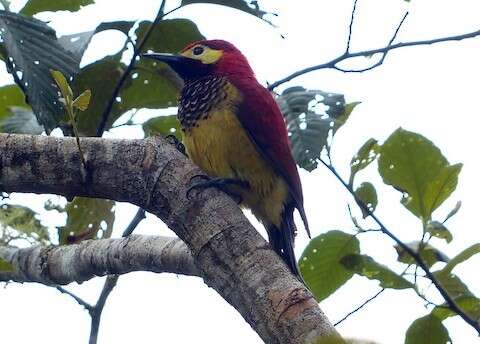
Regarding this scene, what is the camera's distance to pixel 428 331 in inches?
72.5

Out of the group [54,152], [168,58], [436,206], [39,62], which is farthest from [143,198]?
[168,58]

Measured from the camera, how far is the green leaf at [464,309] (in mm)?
1885

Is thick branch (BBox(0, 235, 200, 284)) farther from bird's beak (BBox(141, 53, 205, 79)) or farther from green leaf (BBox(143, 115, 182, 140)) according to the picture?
bird's beak (BBox(141, 53, 205, 79))

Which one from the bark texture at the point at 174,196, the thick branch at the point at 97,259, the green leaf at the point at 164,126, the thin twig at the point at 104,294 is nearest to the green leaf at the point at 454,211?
the bark texture at the point at 174,196

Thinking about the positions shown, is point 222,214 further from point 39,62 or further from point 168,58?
point 168,58

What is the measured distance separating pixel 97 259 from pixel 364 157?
992mm

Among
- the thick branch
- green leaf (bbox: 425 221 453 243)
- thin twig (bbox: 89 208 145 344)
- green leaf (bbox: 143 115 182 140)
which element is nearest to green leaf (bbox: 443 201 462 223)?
green leaf (bbox: 425 221 453 243)

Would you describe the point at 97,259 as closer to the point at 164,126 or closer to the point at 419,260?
the point at 164,126

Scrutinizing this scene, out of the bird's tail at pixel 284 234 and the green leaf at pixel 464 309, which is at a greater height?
the green leaf at pixel 464 309

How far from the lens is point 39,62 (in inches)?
103

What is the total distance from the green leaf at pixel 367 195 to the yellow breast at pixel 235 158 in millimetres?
991

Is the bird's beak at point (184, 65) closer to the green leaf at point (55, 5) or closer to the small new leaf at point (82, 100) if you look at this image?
the green leaf at point (55, 5)

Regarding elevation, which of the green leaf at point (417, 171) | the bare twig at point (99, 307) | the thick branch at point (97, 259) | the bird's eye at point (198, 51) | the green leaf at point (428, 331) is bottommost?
the bare twig at point (99, 307)

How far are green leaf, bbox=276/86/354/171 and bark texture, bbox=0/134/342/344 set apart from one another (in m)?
0.22
